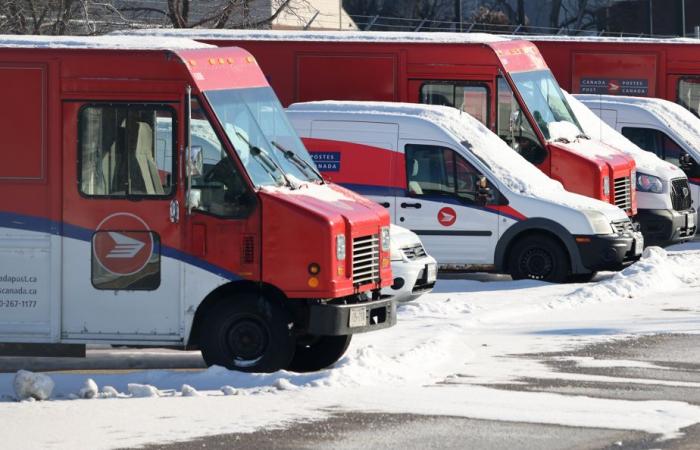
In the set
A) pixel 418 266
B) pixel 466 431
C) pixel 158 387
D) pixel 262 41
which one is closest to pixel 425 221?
pixel 418 266

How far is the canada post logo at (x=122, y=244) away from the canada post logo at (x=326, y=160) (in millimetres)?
6243

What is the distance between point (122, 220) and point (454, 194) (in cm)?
680

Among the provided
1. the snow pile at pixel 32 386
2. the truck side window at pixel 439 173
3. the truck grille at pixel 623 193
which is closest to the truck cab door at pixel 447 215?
the truck side window at pixel 439 173

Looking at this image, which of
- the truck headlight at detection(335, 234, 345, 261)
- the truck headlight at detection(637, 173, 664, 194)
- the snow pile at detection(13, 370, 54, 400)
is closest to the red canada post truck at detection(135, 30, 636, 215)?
the truck headlight at detection(637, 173, 664, 194)

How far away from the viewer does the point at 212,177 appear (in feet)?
40.5

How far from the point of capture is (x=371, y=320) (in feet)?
41.2

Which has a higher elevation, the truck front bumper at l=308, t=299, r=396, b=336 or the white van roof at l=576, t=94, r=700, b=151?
the white van roof at l=576, t=94, r=700, b=151


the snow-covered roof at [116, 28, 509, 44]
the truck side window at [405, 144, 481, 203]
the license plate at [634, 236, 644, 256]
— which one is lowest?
the license plate at [634, 236, 644, 256]

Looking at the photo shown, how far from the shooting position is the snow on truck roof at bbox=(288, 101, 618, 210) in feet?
60.7

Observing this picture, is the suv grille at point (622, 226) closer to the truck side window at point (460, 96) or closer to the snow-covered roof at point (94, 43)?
the truck side window at point (460, 96)

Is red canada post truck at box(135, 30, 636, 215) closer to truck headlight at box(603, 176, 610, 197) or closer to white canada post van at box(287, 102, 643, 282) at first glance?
truck headlight at box(603, 176, 610, 197)

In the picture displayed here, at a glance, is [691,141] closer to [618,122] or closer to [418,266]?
[618,122]

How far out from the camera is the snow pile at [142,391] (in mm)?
11336

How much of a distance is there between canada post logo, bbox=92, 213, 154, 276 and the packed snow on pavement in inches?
31.8
